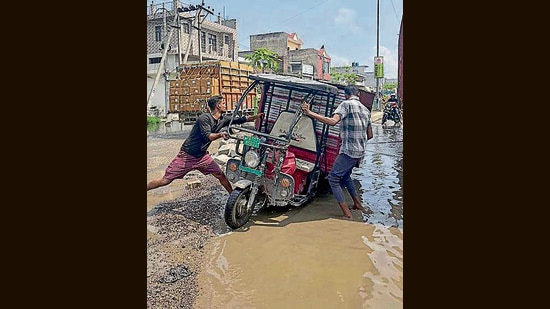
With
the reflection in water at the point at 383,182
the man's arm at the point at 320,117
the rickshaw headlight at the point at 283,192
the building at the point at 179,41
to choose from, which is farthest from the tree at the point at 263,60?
the rickshaw headlight at the point at 283,192

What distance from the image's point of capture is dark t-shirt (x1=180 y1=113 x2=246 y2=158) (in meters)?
4.74

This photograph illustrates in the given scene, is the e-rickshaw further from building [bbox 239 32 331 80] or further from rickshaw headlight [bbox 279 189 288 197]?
building [bbox 239 32 331 80]

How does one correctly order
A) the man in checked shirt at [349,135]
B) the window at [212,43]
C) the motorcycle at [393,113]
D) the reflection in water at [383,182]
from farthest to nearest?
the window at [212,43]
the motorcycle at [393,113]
the reflection in water at [383,182]
the man in checked shirt at [349,135]

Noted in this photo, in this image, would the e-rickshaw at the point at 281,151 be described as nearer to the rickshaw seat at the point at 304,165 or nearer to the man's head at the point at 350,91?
the rickshaw seat at the point at 304,165

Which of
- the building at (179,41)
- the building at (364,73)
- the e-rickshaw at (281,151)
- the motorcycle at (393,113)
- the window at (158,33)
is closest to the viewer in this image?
the e-rickshaw at (281,151)

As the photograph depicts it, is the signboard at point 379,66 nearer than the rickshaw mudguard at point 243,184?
No

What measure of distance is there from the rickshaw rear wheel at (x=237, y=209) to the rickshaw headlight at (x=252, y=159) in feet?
1.00

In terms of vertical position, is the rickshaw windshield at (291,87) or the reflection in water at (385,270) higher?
the rickshaw windshield at (291,87)

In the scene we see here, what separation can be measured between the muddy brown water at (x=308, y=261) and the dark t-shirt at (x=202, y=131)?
1.01 meters

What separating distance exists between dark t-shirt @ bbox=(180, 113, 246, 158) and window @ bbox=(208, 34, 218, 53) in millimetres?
23931

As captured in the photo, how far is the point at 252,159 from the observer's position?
14.4 feet

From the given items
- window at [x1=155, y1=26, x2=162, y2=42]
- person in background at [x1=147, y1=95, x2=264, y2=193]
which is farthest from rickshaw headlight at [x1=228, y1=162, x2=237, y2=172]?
window at [x1=155, y1=26, x2=162, y2=42]

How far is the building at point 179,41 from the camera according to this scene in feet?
63.6

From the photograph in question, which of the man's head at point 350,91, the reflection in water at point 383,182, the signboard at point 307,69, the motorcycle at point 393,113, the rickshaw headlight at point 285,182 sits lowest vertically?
the reflection in water at point 383,182
